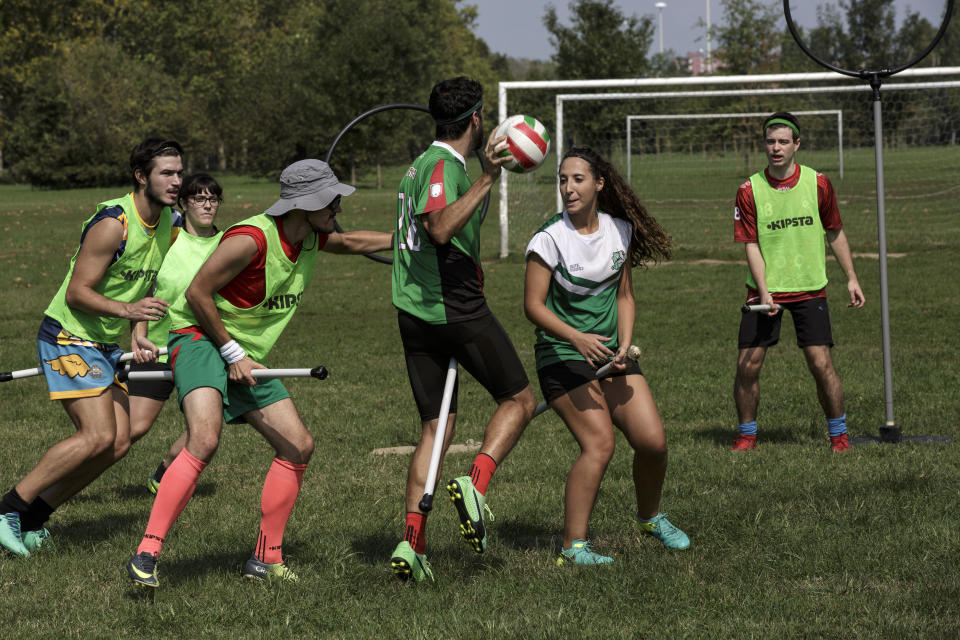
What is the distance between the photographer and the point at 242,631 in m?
4.61

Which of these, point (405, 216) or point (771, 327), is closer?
point (405, 216)

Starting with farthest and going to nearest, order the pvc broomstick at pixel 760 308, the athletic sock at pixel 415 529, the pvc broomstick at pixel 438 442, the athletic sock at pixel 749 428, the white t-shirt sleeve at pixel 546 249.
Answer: the athletic sock at pixel 749 428 → the pvc broomstick at pixel 760 308 → the white t-shirt sleeve at pixel 546 249 → the athletic sock at pixel 415 529 → the pvc broomstick at pixel 438 442

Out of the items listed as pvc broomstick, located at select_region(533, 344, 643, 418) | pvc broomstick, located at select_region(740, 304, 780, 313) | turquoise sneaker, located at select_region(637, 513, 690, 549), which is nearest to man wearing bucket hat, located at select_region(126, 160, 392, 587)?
pvc broomstick, located at select_region(533, 344, 643, 418)

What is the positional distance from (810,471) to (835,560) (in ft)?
5.74

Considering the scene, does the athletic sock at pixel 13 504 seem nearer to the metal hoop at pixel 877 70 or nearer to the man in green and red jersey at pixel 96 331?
the man in green and red jersey at pixel 96 331

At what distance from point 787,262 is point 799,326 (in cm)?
44

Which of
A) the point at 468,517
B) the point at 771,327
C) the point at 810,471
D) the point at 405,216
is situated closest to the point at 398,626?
the point at 468,517

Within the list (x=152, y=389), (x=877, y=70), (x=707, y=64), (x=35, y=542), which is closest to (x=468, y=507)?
(x=35, y=542)

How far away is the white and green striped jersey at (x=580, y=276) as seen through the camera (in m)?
5.20

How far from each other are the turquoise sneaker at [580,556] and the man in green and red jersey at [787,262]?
2.66 m

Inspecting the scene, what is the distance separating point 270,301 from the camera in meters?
5.19

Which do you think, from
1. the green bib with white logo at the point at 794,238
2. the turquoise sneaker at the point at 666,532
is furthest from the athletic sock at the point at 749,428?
the turquoise sneaker at the point at 666,532

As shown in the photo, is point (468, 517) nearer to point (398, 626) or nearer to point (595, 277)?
point (398, 626)

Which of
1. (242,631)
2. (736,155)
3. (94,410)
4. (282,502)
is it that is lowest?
(242,631)
